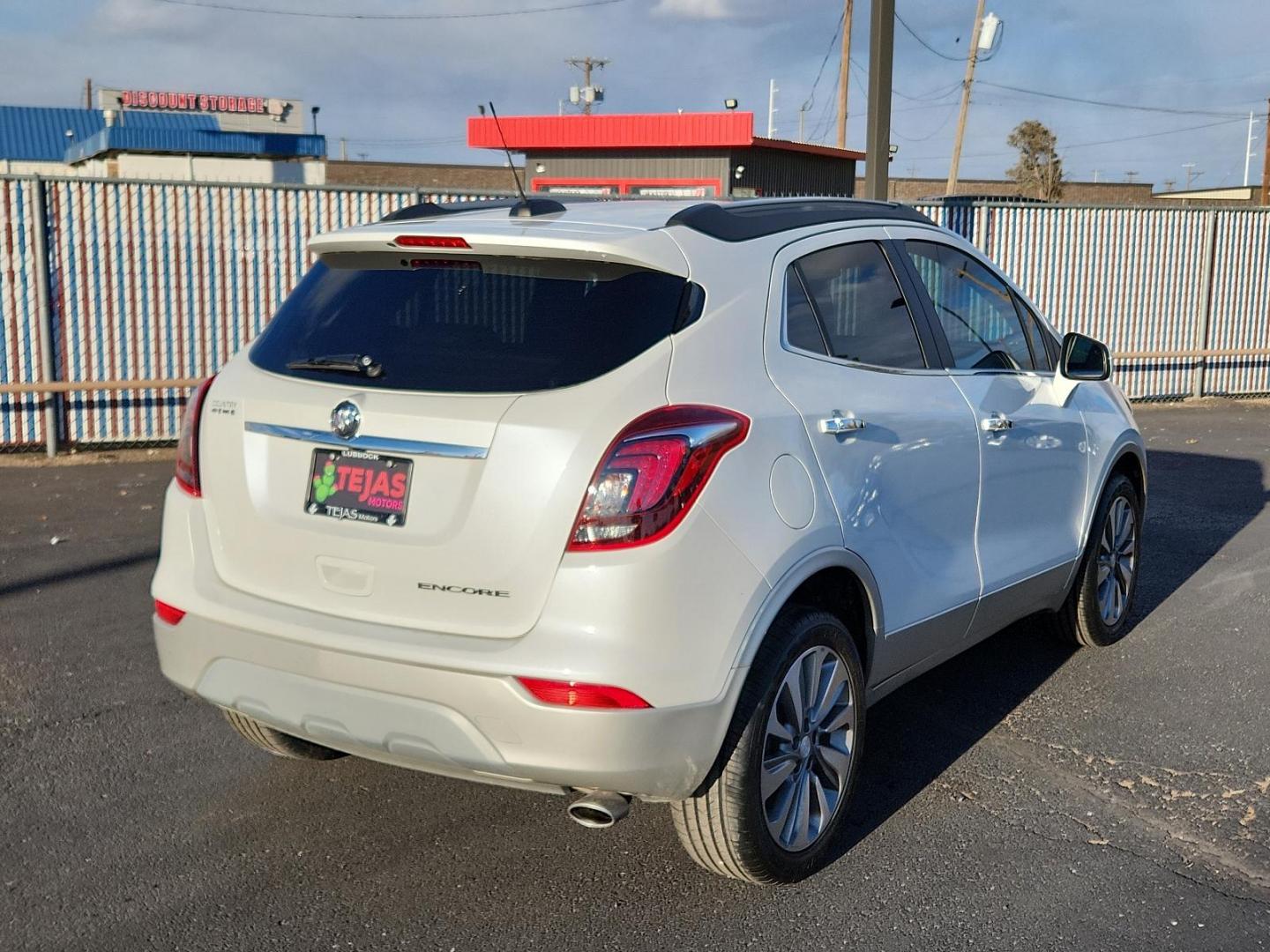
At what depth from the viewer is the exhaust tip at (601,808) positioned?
10.5ft

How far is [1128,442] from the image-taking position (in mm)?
5758

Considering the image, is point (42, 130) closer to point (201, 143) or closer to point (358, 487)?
point (201, 143)

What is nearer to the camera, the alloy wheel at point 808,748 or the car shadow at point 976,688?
the alloy wheel at point 808,748

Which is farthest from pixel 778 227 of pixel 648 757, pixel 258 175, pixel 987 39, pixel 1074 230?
pixel 258 175

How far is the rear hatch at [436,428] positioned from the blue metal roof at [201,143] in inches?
1793

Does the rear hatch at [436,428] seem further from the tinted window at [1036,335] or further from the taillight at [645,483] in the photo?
the tinted window at [1036,335]

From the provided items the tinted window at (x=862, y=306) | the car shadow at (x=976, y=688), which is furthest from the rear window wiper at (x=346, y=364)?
the car shadow at (x=976, y=688)

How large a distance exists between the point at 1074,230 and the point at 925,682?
36.5 feet

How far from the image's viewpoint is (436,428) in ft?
10.5

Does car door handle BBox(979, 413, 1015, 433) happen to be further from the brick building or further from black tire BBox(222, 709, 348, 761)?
the brick building

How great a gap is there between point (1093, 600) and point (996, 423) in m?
1.45

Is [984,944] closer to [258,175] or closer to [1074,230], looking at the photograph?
[1074,230]

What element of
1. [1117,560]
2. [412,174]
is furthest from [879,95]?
[412,174]

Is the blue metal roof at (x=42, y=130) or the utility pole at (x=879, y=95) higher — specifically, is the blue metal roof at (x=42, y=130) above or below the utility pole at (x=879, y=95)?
above
